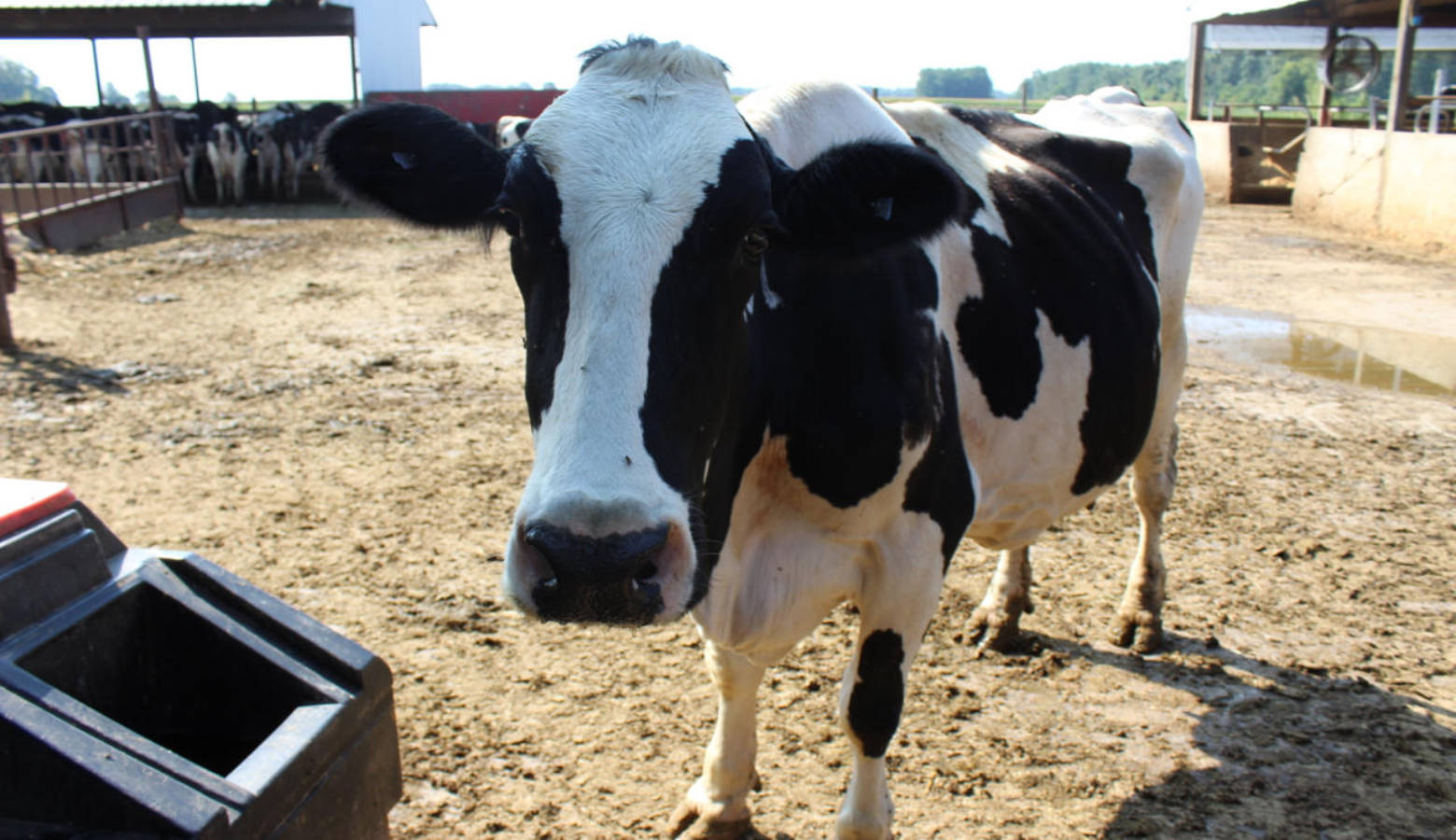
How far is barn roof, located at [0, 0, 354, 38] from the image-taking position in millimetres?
19109

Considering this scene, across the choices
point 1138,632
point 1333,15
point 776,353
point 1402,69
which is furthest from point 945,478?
point 1333,15

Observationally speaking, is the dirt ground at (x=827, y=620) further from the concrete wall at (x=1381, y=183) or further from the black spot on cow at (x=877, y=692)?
the concrete wall at (x=1381, y=183)

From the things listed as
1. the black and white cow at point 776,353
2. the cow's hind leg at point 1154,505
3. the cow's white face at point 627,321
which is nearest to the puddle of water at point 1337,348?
the cow's hind leg at point 1154,505

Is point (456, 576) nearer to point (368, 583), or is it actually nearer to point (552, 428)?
point (368, 583)

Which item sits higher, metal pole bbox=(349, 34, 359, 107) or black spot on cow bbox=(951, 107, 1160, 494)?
metal pole bbox=(349, 34, 359, 107)

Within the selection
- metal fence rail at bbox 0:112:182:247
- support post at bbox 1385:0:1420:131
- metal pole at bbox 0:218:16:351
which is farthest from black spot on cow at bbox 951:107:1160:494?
support post at bbox 1385:0:1420:131

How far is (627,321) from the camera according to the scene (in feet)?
5.44

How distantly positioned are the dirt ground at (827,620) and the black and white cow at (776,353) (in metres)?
0.46

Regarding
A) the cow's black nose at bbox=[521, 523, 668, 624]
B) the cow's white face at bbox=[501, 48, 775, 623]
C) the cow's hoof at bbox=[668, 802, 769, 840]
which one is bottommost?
the cow's hoof at bbox=[668, 802, 769, 840]

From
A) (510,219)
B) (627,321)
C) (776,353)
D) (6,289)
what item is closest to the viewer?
(627,321)

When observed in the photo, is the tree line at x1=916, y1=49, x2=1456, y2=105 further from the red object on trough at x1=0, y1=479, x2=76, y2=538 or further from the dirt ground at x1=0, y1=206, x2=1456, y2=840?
the red object on trough at x1=0, y1=479, x2=76, y2=538

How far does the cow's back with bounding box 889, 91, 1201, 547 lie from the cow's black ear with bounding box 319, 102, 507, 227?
109cm

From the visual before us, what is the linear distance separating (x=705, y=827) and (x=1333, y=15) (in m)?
23.8

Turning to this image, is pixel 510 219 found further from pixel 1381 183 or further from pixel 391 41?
pixel 391 41
